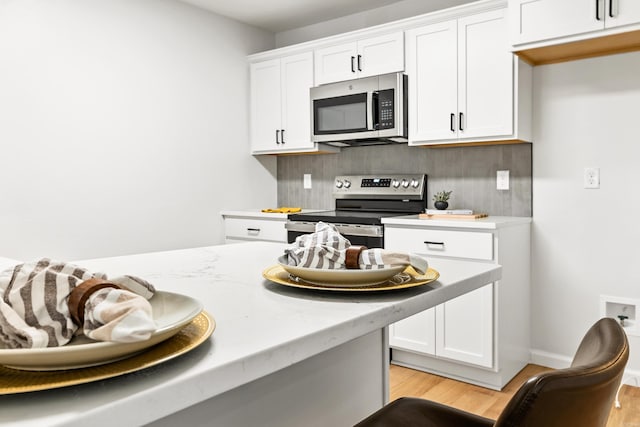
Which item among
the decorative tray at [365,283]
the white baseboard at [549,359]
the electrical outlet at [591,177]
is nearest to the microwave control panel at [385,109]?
the electrical outlet at [591,177]

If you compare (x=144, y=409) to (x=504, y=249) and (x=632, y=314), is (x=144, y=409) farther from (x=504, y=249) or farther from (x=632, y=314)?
(x=632, y=314)

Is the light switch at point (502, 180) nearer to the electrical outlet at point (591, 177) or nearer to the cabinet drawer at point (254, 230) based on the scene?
the electrical outlet at point (591, 177)

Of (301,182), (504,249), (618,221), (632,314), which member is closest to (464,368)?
(504,249)

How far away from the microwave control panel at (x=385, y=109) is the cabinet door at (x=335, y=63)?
32cm

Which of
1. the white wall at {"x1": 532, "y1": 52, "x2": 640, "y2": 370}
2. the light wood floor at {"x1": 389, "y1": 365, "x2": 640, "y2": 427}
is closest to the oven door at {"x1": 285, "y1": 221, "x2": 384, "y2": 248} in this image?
the light wood floor at {"x1": 389, "y1": 365, "x2": 640, "y2": 427}

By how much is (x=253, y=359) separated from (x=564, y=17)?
2.55 m

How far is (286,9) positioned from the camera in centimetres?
387

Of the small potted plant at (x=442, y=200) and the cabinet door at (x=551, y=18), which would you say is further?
the small potted plant at (x=442, y=200)

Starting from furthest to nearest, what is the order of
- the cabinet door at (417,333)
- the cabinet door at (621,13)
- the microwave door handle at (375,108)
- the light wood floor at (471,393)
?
1. the microwave door handle at (375,108)
2. the cabinet door at (417,333)
3. the light wood floor at (471,393)
4. the cabinet door at (621,13)

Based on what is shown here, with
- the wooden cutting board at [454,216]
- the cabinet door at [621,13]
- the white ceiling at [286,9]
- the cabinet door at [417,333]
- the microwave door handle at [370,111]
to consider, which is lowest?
the cabinet door at [417,333]

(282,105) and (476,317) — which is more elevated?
(282,105)

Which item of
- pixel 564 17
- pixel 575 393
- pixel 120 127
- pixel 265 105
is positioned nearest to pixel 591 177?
pixel 564 17

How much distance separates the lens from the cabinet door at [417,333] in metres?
2.96

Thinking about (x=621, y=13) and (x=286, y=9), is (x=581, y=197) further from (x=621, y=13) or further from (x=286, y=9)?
(x=286, y=9)
